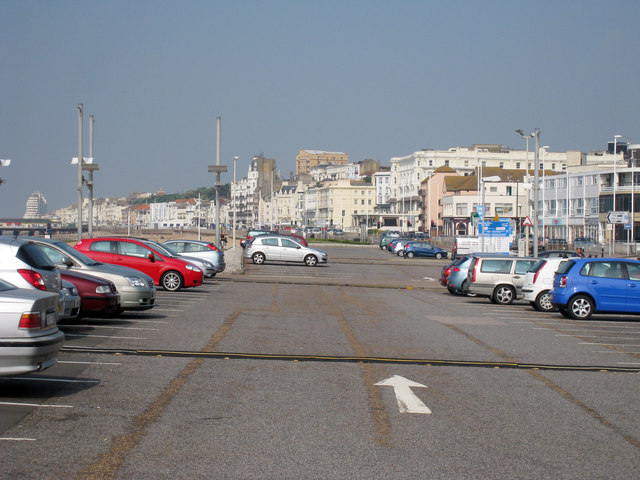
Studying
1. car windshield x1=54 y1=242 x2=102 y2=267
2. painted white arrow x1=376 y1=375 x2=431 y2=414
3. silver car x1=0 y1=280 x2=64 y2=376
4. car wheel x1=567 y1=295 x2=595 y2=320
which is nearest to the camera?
silver car x1=0 y1=280 x2=64 y2=376

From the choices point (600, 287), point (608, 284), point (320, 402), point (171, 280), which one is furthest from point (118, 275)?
point (608, 284)

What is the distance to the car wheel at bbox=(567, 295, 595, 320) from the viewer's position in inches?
781

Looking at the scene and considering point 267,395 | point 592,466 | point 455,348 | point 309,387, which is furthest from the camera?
Result: point 455,348

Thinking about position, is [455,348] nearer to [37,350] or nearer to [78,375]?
[78,375]

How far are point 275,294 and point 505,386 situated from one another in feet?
52.4

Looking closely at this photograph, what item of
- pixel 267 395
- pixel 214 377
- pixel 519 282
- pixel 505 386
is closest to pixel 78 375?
pixel 214 377

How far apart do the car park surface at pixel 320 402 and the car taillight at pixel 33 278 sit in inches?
44.3

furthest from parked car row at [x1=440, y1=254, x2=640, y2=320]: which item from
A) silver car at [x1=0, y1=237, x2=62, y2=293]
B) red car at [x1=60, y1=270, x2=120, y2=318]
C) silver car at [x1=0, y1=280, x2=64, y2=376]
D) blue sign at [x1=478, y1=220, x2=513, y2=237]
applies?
blue sign at [x1=478, y1=220, x2=513, y2=237]

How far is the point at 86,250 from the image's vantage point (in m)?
23.7

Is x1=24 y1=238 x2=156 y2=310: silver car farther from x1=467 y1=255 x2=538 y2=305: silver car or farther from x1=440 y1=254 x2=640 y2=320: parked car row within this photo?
x1=467 y1=255 x2=538 y2=305: silver car

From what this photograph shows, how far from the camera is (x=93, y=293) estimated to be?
592 inches

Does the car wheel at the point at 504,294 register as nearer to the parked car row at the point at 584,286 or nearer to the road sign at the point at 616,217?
the parked car row at the point at 584,286

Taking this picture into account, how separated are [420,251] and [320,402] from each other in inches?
2220

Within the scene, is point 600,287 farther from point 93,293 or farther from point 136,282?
point 93,293
